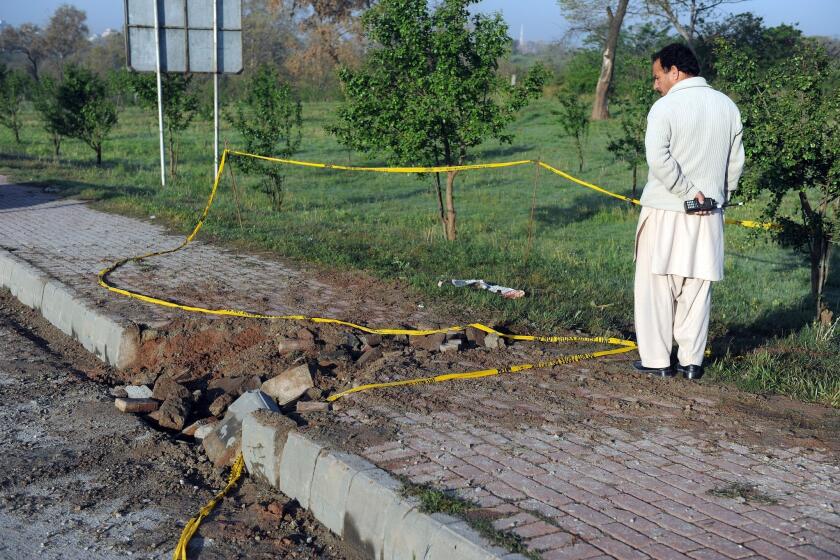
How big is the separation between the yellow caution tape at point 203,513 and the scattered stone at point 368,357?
1.40m

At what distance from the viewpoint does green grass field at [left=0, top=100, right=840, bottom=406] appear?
732cm

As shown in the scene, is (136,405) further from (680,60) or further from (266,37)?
(266,37)

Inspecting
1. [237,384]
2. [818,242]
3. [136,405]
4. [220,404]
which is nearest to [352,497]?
[220,404]

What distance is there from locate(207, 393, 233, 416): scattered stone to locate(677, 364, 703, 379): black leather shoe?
2896mm

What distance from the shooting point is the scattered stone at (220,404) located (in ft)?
19.3

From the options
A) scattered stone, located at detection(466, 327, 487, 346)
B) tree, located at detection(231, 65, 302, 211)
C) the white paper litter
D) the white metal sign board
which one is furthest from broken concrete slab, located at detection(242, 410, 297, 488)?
the white metal sign board

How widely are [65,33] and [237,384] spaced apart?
82.9 m

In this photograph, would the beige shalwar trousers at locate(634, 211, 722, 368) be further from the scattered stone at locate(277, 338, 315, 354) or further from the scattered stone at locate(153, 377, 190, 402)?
the scattered stone at locate(153, 377, 190, 402)

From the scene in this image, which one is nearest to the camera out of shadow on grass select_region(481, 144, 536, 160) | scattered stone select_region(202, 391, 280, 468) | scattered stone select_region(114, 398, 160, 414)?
scattered stone select_region(202, 391, 280, 468)

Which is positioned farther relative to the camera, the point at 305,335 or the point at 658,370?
the point at 305,335

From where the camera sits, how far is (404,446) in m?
4.63

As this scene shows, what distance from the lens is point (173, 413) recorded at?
5.81m

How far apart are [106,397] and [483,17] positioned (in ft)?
26.2

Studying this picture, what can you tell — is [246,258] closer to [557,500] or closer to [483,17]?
[483,17]
